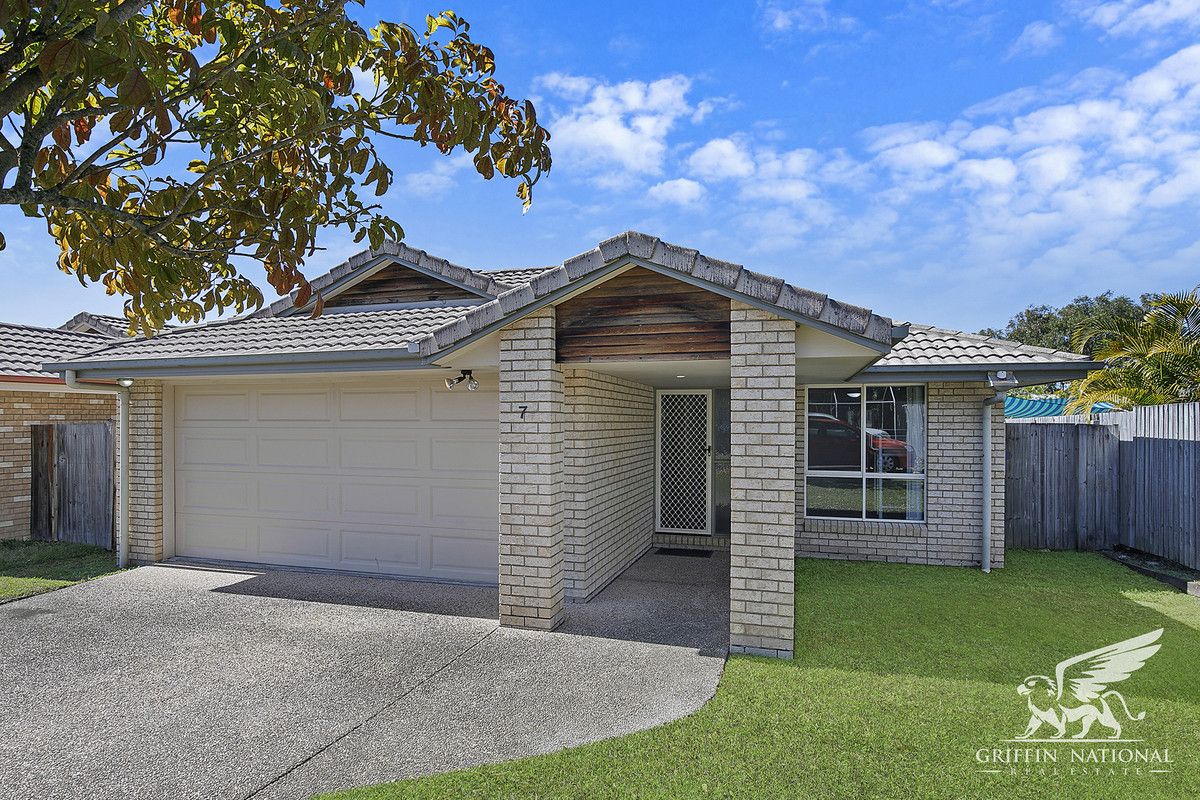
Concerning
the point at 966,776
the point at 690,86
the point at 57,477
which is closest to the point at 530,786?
the point at 966,776

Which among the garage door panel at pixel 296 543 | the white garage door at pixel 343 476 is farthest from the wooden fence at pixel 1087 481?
the garage door panel at pixel 296 543

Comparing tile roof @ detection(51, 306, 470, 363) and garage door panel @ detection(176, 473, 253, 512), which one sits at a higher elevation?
tile roof @ detection(51, 306, 470, 363)

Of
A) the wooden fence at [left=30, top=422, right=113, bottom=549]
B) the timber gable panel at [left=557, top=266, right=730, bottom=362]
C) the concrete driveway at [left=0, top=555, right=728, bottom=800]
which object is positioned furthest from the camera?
the wooden fence at [left=30, top=422, right=113, bottom=549]

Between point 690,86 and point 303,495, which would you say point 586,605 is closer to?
point 303,495

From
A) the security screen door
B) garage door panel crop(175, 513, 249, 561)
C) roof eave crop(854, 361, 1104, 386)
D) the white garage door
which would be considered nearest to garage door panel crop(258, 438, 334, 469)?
the white garage door

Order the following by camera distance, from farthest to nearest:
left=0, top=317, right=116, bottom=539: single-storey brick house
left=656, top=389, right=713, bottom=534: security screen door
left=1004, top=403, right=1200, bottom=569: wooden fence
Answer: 1. left=0, top=317, right=116, bottom=539: single-storey brick house
2. left=656, top=389, right=713, bottom=534: security screen door
3. left=1004, top=403, right=1200, bottom=569: wooden fence

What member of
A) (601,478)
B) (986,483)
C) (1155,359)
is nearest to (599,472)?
(601,478)

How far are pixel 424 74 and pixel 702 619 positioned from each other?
18.3 feet

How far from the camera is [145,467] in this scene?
925 cm

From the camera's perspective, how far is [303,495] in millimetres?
8938

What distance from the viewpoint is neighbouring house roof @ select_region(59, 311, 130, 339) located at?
16891 mm

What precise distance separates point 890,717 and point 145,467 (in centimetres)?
992

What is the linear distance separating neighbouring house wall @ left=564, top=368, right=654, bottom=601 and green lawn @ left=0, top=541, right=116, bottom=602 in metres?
6.75

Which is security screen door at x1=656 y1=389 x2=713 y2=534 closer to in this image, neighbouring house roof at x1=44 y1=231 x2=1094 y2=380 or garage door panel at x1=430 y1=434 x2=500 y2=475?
neighbouring house roof at x1=44 y1=231 x2=1094 y2=380
